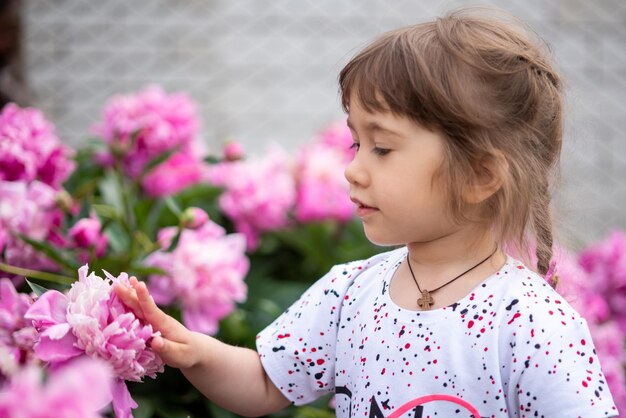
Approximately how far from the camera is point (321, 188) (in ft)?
7.50

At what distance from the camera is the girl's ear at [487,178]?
112 cm

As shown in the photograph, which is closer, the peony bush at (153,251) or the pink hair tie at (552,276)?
the peony bush at (153,251)

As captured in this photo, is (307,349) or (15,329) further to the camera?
(307,349)

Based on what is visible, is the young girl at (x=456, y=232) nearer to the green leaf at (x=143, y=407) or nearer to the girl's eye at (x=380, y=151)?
the girl's eye at (x=380, y=151)

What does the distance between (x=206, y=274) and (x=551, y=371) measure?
78cm

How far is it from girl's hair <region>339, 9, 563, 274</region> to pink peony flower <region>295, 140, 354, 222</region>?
107 centimetres

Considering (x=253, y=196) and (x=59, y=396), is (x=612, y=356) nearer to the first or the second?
(x=253, y=196)

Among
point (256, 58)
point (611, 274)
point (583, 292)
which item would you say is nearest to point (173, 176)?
point (583, 292)

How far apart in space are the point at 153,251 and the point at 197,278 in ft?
0.34

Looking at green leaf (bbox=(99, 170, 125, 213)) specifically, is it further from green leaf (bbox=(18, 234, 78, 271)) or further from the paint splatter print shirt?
the paint splatter print shirt

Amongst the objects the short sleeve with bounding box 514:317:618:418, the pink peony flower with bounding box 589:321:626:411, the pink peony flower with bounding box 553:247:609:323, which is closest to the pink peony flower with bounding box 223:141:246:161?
the pink peony flower with bounding box 553:247:609:323

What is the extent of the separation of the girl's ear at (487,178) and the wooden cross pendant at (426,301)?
0.14m

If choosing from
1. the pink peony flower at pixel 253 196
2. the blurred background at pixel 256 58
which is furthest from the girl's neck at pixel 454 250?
the blurred background at pixel 256 58

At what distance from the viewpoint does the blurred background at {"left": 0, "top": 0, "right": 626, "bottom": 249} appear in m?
4.70
